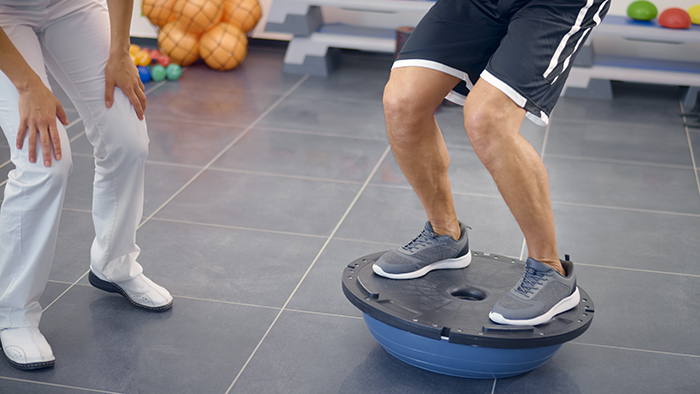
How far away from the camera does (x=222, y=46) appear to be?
437cm

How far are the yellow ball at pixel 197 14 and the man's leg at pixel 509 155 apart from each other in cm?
314

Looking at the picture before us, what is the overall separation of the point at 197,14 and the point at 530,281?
10.8ft

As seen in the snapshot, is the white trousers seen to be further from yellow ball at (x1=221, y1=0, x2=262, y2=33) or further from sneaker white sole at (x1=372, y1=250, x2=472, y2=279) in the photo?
yellow ball at (x1=221, y1=0, x2=262, y2=33)

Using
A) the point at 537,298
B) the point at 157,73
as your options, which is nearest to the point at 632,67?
the point at 157,73

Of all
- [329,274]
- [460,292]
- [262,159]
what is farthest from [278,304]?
[262,159]

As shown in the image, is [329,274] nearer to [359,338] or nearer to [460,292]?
[359,338]

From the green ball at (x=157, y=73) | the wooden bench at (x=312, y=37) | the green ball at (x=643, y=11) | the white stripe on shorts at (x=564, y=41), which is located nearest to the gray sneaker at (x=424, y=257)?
the white stripe on shorts at (x=564, y=41)

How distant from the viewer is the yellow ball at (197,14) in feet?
14.1

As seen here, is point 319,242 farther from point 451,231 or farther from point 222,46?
point 222,46

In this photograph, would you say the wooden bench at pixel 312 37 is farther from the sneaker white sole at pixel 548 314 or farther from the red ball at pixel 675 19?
the sneaker white sole at pixel 548 314

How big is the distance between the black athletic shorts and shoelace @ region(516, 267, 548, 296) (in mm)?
356

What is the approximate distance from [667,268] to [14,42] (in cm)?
200

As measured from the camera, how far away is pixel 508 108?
Answer: 152cm

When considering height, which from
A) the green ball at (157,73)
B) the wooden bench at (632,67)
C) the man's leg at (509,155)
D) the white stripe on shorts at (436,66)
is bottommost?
the green ball at (157,73)
